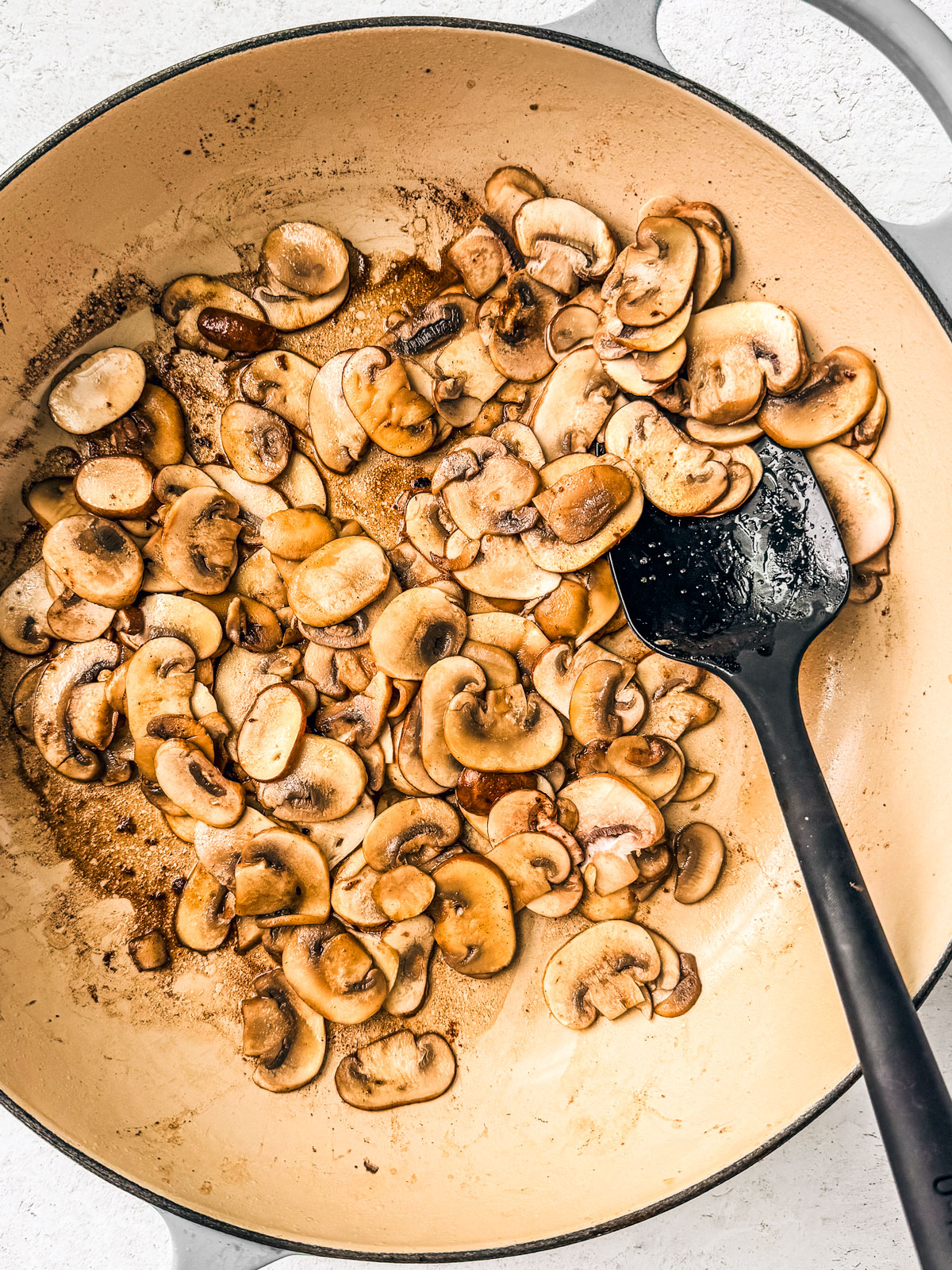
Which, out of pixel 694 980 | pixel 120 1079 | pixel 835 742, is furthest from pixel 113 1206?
pixel 835 742

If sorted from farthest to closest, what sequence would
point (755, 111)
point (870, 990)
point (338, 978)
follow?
point (755, 111) → point (338, 978) → point (870, 990)

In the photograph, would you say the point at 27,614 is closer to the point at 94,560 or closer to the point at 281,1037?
the point at 94,560

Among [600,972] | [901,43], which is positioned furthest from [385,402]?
[600,972]

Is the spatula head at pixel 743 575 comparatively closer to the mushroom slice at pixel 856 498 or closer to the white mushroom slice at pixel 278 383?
the mushroom slice at pixel 856 498

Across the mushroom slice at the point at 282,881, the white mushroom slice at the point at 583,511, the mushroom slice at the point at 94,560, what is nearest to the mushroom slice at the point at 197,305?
the mushroom slice at the point at 94,560

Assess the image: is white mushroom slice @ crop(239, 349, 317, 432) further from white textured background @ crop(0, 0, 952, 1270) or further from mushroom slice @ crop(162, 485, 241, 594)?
white textured background @ crop(0, 0, 952, 1270)
